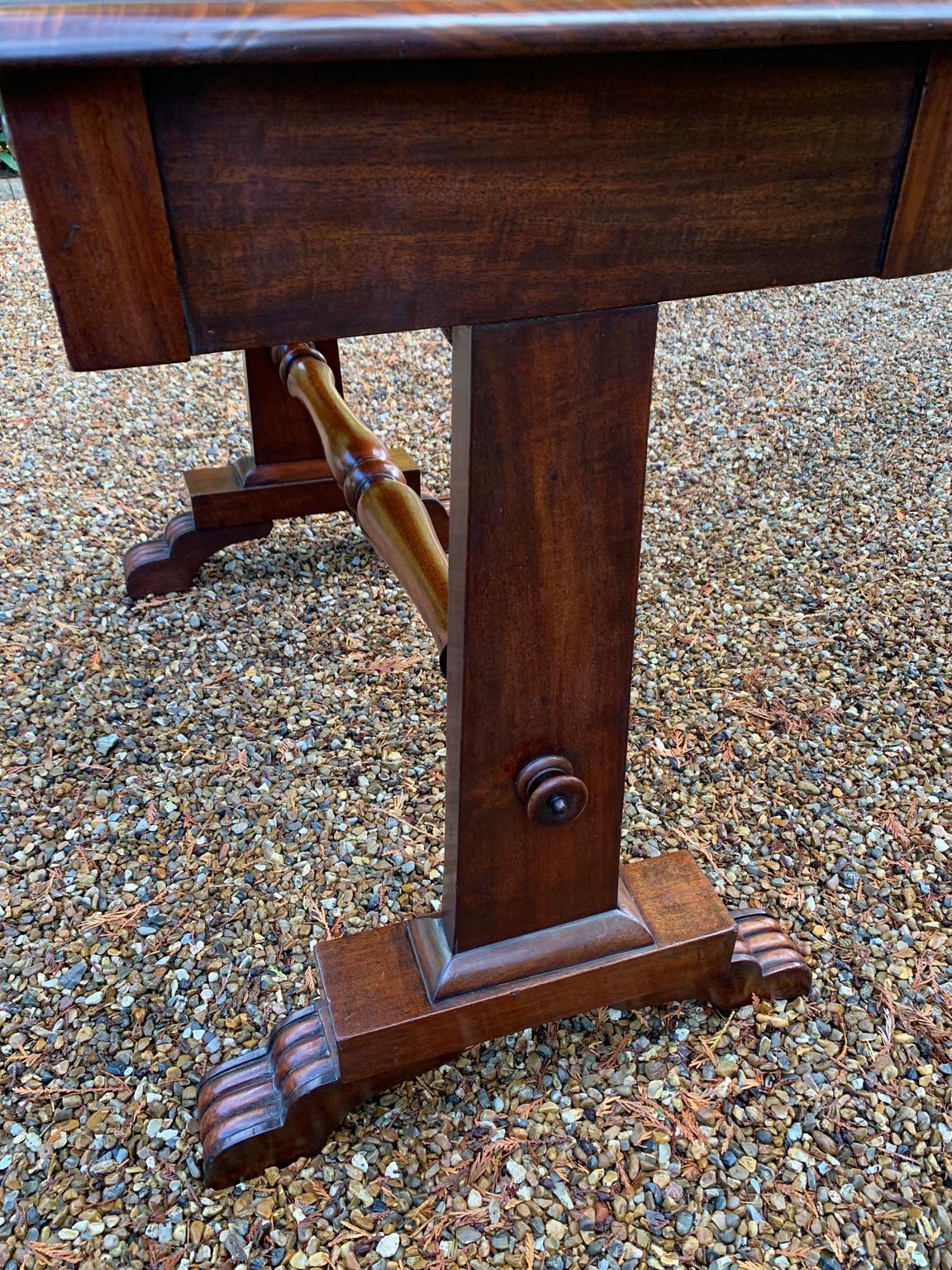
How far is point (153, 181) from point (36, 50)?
10 cm

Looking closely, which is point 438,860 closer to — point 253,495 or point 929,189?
point 253,495

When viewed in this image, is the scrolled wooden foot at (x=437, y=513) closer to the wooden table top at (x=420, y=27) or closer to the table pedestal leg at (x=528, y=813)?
the table pedestal leg at (x=528, y=813)

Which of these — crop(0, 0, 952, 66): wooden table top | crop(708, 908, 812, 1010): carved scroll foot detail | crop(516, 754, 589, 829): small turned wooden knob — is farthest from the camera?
crop(708, 908, 812, 1010): carved scroll foot detail

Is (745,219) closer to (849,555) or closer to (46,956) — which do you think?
(46,956)

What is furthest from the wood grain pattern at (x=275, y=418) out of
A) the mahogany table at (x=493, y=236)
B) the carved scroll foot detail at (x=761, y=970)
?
the carved scroll foot detail at (x=761, y=970)

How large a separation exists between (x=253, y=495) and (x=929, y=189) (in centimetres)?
161

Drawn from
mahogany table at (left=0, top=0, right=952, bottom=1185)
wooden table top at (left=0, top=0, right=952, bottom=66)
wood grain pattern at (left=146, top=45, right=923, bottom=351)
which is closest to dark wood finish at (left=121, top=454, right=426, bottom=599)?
mahogany table at (left=0, top=0, right=952, bottom=1185)

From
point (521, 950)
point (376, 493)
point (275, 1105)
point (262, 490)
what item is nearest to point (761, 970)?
point (521, 950)

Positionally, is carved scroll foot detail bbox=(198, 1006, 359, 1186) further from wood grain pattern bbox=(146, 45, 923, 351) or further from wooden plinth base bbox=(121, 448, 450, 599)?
wooden plinth base bbox=(121, 448, 450, 599)

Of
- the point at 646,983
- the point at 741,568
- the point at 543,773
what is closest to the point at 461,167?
the point at 543,773

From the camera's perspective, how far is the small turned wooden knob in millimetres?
1064

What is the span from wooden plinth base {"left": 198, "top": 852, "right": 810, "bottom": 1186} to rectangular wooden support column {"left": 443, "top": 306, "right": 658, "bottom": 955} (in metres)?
0.08

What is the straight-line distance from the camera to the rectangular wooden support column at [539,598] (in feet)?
2.74

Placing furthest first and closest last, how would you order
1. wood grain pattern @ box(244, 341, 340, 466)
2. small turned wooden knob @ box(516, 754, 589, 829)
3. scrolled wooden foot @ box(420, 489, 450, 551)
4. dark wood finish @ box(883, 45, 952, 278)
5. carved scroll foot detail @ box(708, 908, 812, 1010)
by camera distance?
scrolled wooden foot @ box(420, 489, 450, 551) < wood grain pattern @ box(244, 341, 340, 466) < carved scroll foot detail @ box(708, 908, 812, 1010) < small turned wooden knob @ box(516, 754, 589, 829) < dark wood finish @ box(883, 45, 952, 278)
